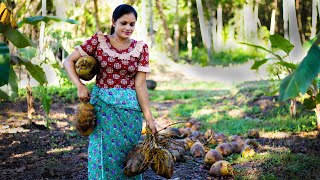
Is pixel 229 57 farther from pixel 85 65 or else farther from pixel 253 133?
pixel 85 65

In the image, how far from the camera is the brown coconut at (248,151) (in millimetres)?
4772

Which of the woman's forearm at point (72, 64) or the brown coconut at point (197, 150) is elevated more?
the woman's forearm at point (72, 64)

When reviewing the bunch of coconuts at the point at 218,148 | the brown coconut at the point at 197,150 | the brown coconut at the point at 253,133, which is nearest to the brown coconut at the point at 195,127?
the bunch of coconuts at the point at 218,148

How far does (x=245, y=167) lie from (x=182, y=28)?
2890 centimetres

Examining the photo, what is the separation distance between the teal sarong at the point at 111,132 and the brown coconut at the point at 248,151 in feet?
6.68

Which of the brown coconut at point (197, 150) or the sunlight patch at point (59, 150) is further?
the sunlight patch at point (59, 150)

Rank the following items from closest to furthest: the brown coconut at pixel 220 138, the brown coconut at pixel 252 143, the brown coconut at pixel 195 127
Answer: the brown coconut at pixel 252 143 → the brown coconut at pixel 220 138 → the brown coconut at pixel 195 127

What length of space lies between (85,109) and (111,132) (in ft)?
0.81

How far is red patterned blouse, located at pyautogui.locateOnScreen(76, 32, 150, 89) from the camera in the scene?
3.06m

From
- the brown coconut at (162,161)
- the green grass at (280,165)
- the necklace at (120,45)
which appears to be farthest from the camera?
the green grass at (280,165)

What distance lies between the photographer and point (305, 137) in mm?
5625

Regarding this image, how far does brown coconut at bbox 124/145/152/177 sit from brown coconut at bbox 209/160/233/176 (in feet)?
4.77

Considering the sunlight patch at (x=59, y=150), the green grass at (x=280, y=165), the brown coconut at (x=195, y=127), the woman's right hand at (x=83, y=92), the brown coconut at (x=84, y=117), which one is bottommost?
the green grass at (x=280, y=165)

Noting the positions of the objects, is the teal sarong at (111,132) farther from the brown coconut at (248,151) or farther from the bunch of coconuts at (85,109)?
the brown coconut at (248,151)
